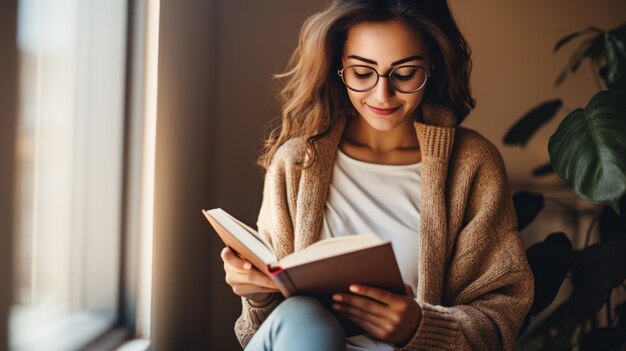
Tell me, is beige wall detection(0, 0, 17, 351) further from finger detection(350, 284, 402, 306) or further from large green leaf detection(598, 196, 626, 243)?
large green leaf detection(598, 196, 626, 243)

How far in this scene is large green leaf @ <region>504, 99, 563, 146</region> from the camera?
6.57 feet

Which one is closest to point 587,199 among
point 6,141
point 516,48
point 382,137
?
point 382,137

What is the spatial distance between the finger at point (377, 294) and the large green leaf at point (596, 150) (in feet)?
1.73

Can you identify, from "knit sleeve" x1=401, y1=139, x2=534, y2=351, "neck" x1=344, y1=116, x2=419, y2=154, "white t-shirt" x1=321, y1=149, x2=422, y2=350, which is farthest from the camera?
"neck" x1=344, y1=116, x2=419, y2=154

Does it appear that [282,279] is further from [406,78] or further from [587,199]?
[587,199]

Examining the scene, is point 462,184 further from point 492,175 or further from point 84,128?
point 84,128

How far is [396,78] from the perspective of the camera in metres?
1.39

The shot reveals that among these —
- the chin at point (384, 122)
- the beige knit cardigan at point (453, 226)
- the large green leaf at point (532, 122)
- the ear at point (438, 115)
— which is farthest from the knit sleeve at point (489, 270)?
the large green leaf at point (532, 122)

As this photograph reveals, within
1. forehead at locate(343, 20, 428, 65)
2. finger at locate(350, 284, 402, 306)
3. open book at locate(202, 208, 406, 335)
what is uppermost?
forehead at locate(343, 20, 428, 65)

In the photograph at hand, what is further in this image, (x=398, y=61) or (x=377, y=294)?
(x=398, y=61)

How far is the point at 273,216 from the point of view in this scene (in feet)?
5.00

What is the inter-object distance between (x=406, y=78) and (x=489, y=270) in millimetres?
437

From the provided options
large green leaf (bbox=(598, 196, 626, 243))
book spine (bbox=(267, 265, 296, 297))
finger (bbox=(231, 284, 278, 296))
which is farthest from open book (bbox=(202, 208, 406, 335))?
large green leaf (bbox=(598, 196, 626, 243))

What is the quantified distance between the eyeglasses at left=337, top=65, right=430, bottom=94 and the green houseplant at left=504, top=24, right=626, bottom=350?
1.15ft
